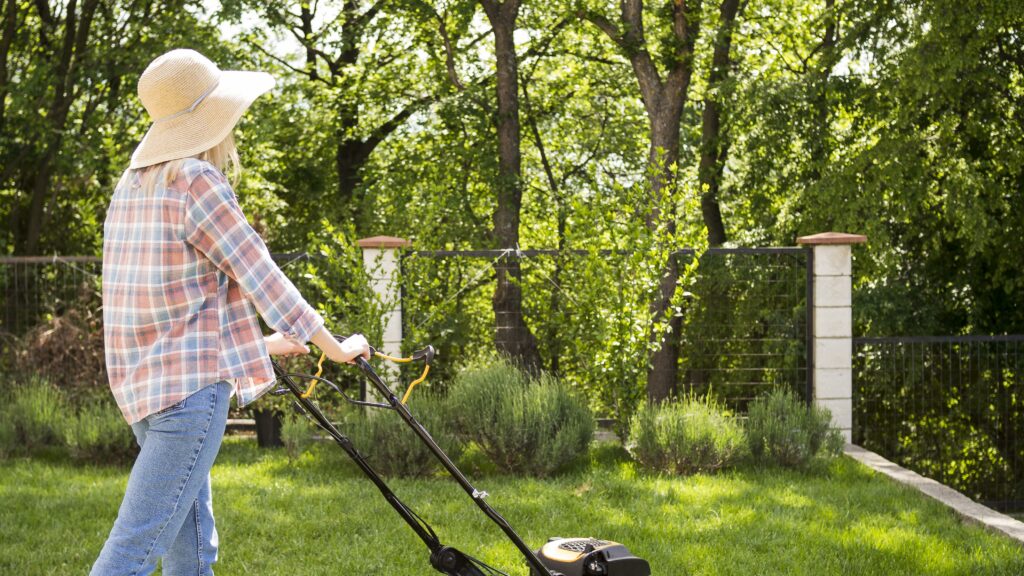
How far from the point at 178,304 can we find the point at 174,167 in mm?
356

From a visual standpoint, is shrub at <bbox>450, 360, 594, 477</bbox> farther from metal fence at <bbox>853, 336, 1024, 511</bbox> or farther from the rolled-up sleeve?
metal fence at <bbox>853, 336, 1024, 511</bbox>

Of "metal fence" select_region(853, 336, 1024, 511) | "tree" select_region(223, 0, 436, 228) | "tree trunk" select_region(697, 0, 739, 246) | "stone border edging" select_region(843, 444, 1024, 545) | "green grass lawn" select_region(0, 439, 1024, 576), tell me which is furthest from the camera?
"tree" select_region(223, 0, 436, 228)

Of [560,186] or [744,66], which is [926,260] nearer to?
[744,66]

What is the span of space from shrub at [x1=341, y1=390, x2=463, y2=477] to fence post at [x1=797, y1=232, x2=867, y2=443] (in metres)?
3.18

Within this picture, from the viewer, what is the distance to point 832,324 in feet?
28.0

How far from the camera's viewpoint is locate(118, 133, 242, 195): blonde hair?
2.77 m

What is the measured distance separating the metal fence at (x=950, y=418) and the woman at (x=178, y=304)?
8690mm

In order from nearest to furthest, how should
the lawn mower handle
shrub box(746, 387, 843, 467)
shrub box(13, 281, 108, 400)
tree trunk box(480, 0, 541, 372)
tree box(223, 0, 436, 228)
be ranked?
the lawn mower handle, shrub box(746, 387, 843, 467), shrub box(13, 281, 108, 400), tree trunk box(480, 0, 541, 372), tree box(223, 0, 436, 228)

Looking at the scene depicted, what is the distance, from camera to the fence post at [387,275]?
820cm

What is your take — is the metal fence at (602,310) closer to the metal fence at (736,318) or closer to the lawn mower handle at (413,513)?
the metal fence at (736,318)

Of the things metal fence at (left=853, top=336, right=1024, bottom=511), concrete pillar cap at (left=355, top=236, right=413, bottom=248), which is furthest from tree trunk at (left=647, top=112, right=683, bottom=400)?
metal fence at (left=853, top=336, right=1024, bottom=511)

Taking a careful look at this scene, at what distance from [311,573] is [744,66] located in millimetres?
13271

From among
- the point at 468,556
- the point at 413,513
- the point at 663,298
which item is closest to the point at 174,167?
the point at 413,513

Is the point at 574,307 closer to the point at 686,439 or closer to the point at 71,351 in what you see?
the point at 686,439
